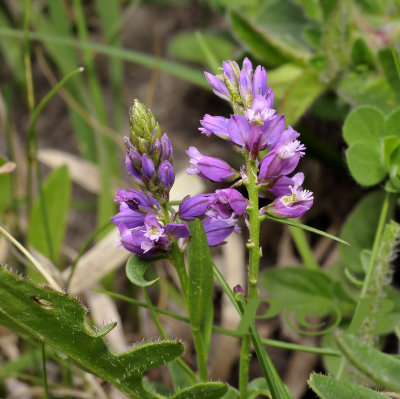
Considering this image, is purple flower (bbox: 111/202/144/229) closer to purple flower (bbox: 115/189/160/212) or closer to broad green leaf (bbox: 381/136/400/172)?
purple flower (bbox: 115/189/160/212)

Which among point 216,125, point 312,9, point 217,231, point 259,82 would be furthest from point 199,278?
point 312,9

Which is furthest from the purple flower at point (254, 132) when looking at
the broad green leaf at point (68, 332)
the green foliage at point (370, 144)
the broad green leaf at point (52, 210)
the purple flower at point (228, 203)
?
the broad green leaf at point (52, 210)

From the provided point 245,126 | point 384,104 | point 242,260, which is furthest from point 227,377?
Result: point 245,126

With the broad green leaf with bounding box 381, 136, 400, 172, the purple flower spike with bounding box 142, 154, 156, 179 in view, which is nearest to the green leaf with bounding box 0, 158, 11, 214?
the purple flower spike with bounding box 142, 154, 156, 179

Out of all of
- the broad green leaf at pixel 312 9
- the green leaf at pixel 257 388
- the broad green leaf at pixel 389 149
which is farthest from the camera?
the broad green leaf at pixel 312 9

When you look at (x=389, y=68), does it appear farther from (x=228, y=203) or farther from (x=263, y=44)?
(x=228, y=203)

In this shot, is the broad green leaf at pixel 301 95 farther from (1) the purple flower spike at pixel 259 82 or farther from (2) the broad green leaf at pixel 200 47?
(1) the purple flower spike at pixel 259 82
